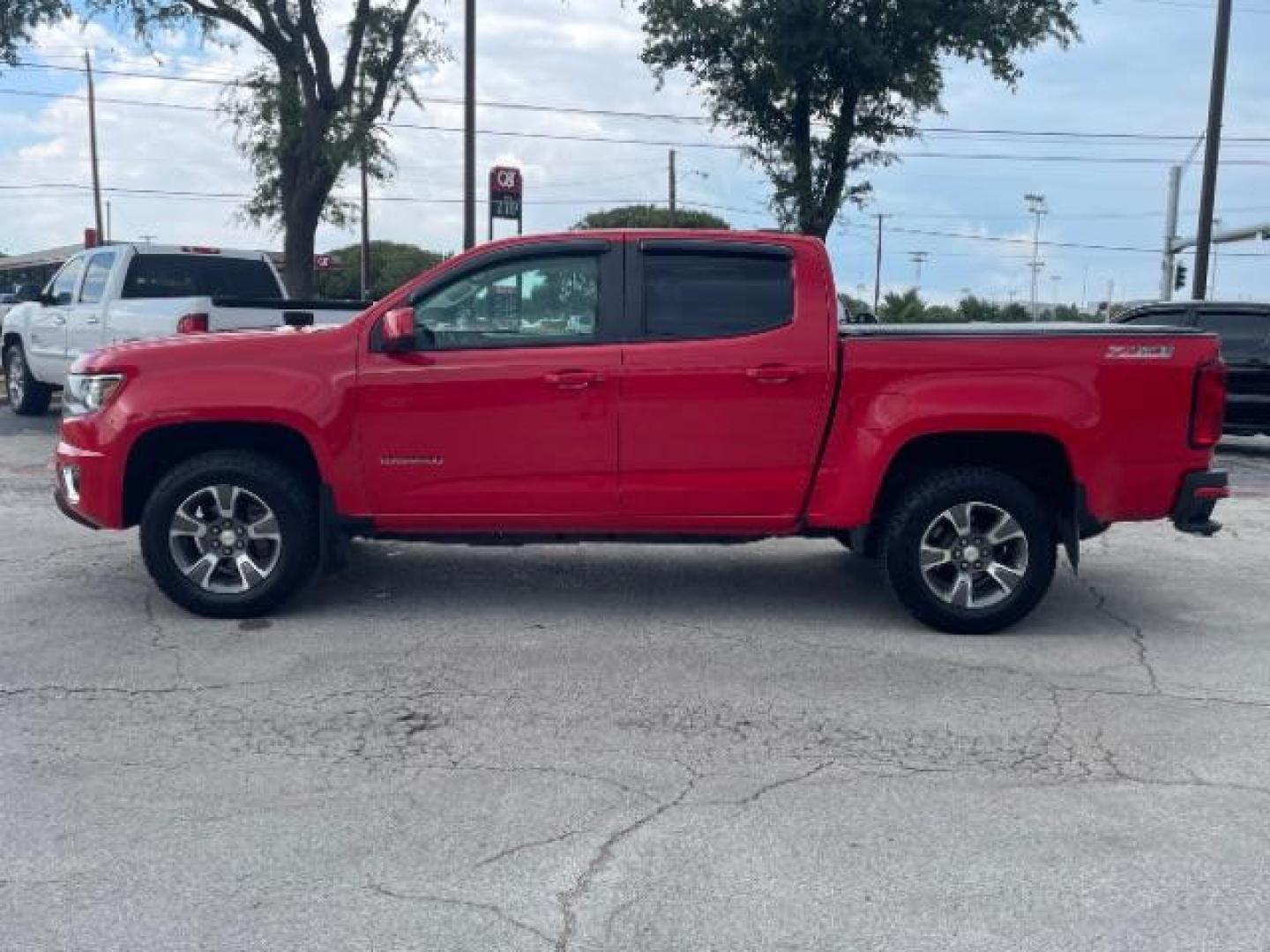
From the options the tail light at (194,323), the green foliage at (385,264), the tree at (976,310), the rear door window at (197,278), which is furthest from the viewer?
the green foliage at (385,264)

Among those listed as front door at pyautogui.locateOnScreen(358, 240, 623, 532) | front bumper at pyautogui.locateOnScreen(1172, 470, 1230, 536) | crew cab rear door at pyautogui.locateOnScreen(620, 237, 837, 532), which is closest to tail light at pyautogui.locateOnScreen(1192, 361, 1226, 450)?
front bumper at pyautogui.locateOnScreen(1172, 470, 1230, 536)

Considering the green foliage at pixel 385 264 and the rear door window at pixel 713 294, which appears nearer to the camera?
the rear door window at pixel 713 294

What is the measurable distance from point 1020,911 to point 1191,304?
12796 mm

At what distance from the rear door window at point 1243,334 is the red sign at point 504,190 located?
939cm

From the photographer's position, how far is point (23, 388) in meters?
16.0

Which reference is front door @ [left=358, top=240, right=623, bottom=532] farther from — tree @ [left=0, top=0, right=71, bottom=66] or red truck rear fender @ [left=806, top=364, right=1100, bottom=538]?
tree @ [left=0, top=0, right=71, bottom=66]

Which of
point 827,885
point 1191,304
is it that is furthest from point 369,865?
point 1191,304

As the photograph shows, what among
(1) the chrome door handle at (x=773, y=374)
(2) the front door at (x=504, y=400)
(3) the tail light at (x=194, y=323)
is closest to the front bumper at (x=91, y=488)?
(2) the front door at (x=504, y=400)

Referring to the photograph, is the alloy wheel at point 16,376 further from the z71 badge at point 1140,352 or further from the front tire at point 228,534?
the z71 badge at point 1140,352

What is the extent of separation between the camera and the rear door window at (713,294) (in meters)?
6.35

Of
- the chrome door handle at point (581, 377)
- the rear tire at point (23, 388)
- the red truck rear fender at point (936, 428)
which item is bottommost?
the rear tire at point (23, 388)

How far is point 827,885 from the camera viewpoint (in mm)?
3648

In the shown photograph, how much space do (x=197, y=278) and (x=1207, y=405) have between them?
437 inches

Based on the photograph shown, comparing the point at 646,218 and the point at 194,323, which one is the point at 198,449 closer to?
the point at 194,323
